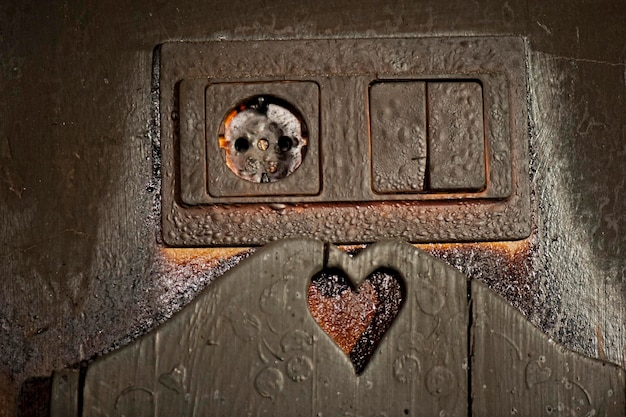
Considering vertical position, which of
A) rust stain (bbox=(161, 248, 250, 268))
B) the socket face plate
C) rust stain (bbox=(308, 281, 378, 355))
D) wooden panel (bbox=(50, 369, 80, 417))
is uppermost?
the socket face plate

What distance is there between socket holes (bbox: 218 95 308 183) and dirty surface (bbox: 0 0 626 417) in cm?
12

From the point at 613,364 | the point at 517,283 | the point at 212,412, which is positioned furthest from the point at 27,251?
the point at 613,364

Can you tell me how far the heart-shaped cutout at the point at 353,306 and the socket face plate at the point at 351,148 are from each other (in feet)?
0.22

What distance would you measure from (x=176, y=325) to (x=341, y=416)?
0.26 metres

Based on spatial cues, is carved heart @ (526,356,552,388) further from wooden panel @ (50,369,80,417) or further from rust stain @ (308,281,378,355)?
wooden panel @ (50,369,80,417)

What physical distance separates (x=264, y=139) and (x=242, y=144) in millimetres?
35

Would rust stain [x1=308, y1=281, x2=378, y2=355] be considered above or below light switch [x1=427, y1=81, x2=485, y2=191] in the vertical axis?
below

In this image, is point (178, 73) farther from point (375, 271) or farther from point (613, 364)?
point (613, 364)

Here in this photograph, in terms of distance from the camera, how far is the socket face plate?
3.70 ft

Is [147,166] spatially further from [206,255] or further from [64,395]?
[64,395]

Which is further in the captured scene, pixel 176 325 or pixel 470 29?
pixel 470 29

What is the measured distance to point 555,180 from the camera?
117cm

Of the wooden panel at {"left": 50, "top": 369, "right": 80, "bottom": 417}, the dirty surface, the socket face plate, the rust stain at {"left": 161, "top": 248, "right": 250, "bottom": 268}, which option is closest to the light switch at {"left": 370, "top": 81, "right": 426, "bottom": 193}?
the socket face plate

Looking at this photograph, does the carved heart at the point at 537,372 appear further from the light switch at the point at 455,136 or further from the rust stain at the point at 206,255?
the rust stain at the point at 206,255
